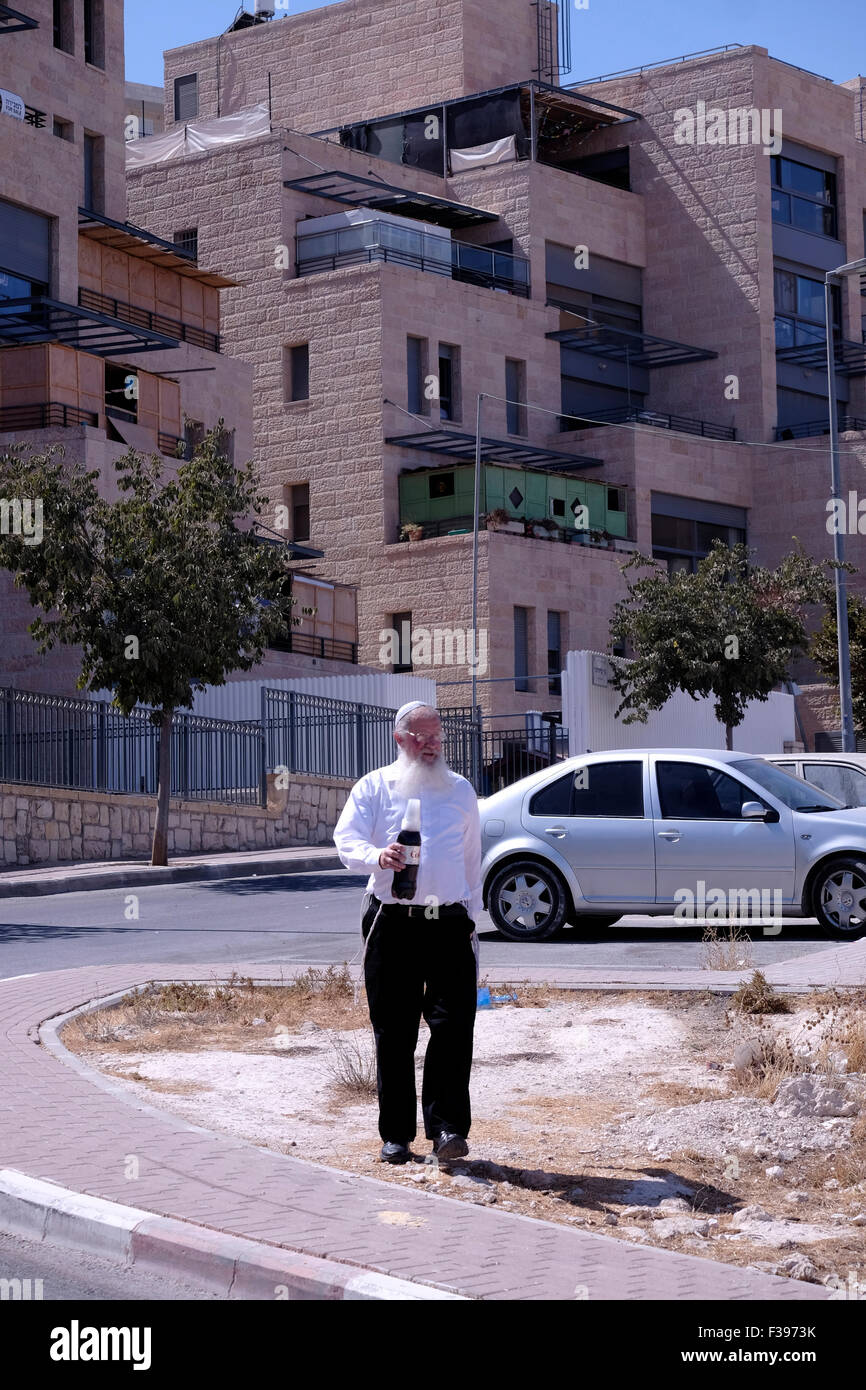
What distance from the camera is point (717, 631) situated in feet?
132

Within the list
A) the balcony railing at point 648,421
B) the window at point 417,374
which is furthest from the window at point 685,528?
the window at point 417,374

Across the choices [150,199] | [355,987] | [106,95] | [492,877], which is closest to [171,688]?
[492,877]

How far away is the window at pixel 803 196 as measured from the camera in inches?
2633

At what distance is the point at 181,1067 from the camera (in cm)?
930

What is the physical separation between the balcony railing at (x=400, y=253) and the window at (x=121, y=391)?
1573cm

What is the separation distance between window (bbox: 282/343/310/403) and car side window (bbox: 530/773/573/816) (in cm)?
4398

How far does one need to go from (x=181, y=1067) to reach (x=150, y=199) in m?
55.7

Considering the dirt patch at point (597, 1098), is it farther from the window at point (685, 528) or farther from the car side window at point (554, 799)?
the window at point (685, 528)

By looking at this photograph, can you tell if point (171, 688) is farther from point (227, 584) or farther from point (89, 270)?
point (89, 270)

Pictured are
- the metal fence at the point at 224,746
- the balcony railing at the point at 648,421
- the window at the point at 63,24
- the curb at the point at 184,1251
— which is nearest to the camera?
the curb at the point at 184,1251

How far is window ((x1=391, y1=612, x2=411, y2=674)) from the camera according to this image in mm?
53969

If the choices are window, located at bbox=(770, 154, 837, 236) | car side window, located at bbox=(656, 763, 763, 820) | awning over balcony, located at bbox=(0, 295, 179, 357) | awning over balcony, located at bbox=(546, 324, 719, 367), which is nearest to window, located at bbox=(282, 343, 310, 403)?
awning over balcony, located at bbox=(546, 324, 719, 367)

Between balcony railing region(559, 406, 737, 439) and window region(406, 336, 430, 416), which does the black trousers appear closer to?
window region(406, 336, 430, 416)
